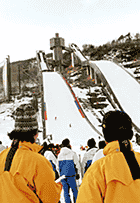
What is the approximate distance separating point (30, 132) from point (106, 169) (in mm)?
753

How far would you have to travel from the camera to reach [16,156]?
1507 millimetres

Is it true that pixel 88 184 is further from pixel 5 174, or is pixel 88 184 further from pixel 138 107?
pixel 138 107

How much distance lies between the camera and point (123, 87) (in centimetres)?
1528

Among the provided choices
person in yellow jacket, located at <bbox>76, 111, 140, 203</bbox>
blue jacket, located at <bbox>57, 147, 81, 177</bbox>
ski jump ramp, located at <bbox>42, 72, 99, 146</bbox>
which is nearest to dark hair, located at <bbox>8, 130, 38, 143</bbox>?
person in yellow jacket, located at <bbox>76, 111, 140, 203</bbox>

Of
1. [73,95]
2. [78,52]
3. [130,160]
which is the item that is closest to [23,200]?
[130,160]

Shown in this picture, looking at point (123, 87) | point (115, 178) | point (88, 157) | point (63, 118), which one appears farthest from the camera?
point (123, 87)

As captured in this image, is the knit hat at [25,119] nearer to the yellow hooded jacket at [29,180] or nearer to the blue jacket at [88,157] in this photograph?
the yellow hooded jacket at [29,180]

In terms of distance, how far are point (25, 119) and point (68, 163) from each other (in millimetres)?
1704

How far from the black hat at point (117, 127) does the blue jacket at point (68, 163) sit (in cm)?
191

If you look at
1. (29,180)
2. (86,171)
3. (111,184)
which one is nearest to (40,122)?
(29,180)

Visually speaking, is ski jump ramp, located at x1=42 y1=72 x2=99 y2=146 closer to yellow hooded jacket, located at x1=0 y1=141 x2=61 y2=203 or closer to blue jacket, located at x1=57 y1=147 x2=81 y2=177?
blue jacket, located at x1=57 y1=147 x2=81 y2=177

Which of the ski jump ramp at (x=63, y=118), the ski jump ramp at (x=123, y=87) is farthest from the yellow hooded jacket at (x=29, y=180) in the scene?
the ski jump ramp at (x=123, y=87)

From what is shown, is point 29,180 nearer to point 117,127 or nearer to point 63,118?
point 117,127

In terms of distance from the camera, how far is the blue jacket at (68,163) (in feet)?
10.2
